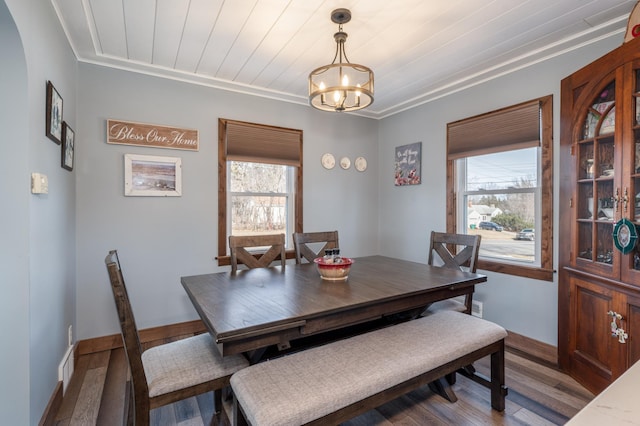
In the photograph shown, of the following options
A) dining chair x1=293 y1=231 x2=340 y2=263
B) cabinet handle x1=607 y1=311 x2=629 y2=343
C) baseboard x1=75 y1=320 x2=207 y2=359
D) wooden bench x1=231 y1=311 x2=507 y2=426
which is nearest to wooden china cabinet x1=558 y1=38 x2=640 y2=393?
cabinet handle x1=607 y1=311 x2=629 y2=343

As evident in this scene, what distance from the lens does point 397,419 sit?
1842 millimetres

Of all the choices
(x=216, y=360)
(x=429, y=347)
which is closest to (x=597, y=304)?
(x=429, y=347)

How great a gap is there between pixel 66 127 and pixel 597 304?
3.81m

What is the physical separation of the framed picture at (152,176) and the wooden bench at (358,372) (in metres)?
2.12

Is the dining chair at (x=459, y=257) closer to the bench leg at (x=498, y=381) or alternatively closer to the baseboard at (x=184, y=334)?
the bench leg at (x=498, y=381)

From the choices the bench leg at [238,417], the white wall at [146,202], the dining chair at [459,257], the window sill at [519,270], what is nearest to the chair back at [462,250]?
the dining chair at [459,257]

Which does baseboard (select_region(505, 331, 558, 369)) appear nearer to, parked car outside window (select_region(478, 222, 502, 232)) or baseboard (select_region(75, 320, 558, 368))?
baseboard (select_region(75, 320, 558, 368))

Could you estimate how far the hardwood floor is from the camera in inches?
72.1

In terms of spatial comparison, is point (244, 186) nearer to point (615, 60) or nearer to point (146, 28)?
point (146, 28)

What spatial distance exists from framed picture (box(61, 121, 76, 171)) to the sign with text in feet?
1.07

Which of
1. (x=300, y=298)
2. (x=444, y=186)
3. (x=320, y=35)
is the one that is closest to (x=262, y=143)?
(x=320, y=35)

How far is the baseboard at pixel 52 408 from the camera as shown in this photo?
1716 mm

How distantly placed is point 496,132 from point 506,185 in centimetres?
51

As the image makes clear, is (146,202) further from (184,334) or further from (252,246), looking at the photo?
(184,334)
